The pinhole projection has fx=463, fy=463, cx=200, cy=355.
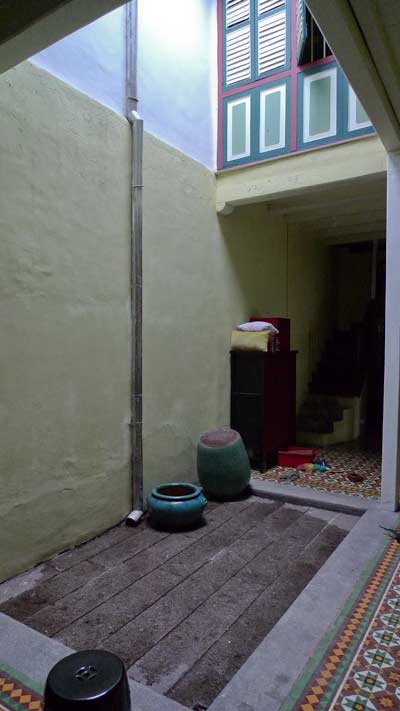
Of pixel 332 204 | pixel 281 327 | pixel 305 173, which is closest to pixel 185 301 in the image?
pixel 281 327

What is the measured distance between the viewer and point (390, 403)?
11.8 ft

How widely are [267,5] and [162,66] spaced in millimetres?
1295

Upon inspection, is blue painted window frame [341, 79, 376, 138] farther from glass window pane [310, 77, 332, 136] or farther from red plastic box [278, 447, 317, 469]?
red plastic box [278, 447, 317, 469]

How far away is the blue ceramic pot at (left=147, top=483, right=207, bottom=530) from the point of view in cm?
343

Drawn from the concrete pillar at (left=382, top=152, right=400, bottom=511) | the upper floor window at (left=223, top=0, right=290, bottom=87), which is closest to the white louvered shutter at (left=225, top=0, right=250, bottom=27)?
the upper floor window at (left=223, top=0, right=290, bottom=87)

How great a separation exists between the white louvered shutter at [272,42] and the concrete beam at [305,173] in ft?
2.91

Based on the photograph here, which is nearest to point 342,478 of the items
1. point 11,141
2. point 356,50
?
point 356,50

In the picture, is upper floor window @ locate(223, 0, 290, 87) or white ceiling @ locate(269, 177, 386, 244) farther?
white ceiling @ locate(269, 177, 386, 244)

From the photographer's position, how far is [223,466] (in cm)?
407

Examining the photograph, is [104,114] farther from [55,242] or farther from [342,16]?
[342,16]

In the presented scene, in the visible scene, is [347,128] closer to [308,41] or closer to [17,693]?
[308,41]

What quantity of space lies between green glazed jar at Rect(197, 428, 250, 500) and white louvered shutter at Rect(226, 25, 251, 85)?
11.5 ft

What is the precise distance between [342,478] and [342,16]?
3.85 m

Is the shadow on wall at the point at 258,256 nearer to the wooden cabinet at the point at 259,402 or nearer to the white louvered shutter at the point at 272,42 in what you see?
the wooden cabinet at the point at 259,402
